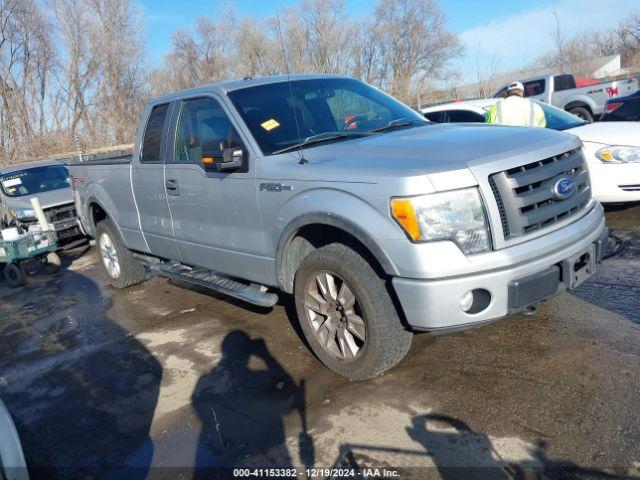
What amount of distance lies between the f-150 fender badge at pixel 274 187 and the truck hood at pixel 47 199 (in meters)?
6.58

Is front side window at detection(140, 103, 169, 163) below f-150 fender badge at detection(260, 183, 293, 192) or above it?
above

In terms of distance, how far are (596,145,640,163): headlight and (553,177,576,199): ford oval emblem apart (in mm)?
3032

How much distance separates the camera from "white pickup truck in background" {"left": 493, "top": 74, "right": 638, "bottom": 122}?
1473 cm

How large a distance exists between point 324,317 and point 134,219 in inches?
115

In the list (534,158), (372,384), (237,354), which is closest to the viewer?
(534,158)

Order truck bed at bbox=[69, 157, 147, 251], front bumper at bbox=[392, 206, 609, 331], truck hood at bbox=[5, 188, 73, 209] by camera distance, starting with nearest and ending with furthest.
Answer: front bumper at bbox=[392, 206, 609, 331]
truck bed at bbox=[69, 157, 147, 251]
truck hood at bbox=[5, 188, 73, 209]

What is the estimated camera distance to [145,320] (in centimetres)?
543

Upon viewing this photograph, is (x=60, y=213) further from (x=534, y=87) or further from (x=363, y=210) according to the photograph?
(x=534, y=87)

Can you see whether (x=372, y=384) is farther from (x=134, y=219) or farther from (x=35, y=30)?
(x=35, y=30)

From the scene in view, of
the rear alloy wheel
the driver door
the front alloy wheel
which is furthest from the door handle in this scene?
the rear alloy wheel

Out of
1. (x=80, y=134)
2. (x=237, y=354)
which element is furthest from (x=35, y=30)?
(x=237, y=354)

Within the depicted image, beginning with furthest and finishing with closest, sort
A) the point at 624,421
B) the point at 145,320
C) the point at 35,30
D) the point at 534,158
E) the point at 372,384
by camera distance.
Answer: the point at 35,30 → the point at 145,320 → the point at 372,384 → the point at 534,158 → the point at 624,421

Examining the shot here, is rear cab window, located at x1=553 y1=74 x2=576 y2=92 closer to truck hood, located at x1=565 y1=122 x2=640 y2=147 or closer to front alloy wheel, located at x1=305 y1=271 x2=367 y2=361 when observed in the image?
truck hood, located at x1=565 y1=122 x2=640 y2=147

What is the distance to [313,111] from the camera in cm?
440
